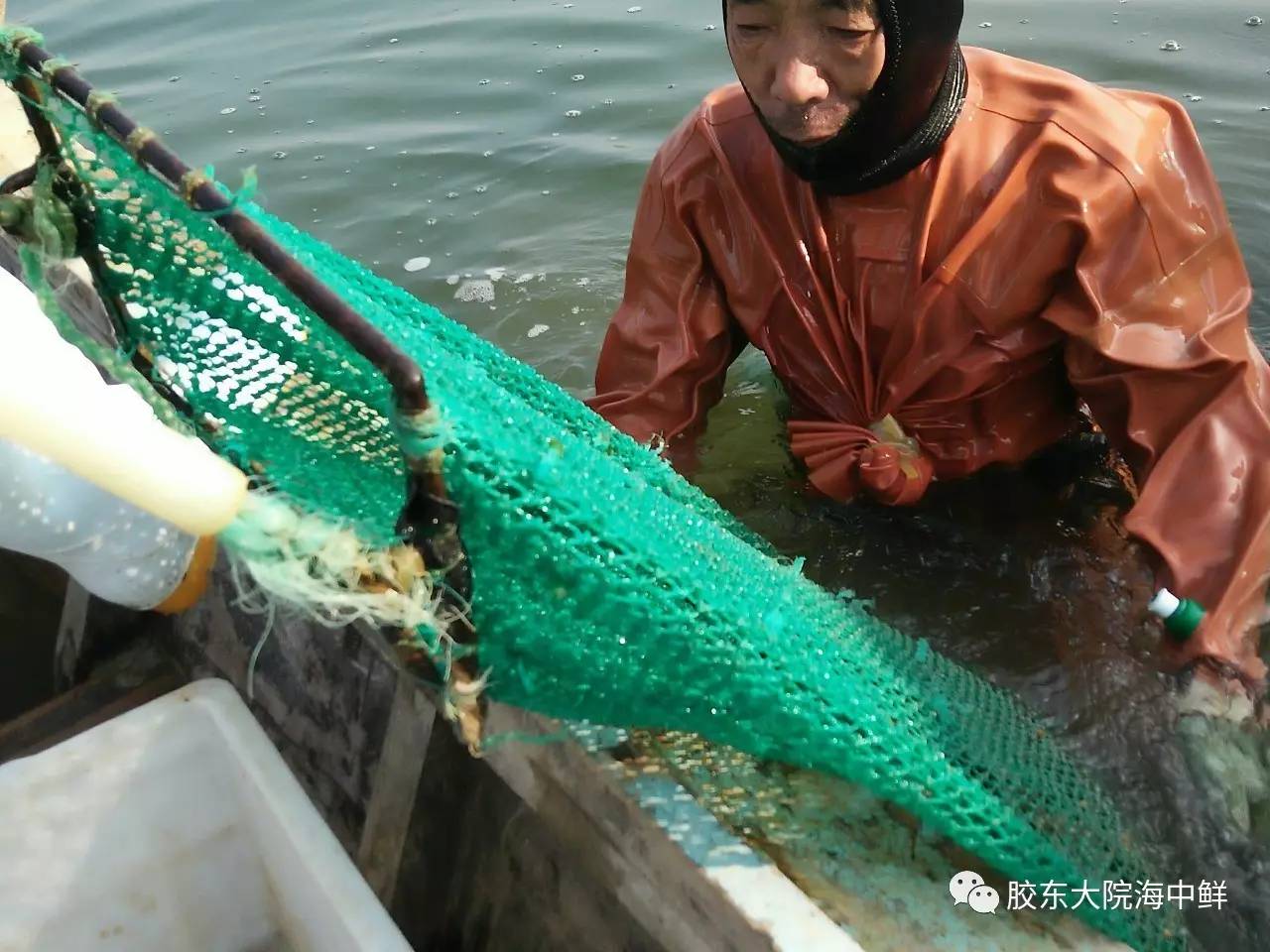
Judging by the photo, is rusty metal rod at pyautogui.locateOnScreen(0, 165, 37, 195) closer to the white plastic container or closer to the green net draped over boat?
the green net draped over boat

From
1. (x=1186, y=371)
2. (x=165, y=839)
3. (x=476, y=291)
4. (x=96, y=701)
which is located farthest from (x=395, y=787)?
(x=476, y=291)

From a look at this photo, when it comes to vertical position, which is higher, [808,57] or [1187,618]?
[808,57]

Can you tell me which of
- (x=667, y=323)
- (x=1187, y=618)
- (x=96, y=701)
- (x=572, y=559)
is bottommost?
(x=96, y=701)

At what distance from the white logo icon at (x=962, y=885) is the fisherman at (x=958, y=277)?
29.3 inches

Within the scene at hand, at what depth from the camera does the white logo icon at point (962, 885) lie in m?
1.34

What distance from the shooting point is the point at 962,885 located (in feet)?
4.45

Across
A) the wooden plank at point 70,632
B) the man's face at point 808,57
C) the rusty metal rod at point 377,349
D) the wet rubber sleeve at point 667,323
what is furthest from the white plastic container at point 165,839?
the man's face at point 808,57

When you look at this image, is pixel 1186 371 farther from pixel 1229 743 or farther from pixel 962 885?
pixel 962 885

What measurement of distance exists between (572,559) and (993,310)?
4.20 feet

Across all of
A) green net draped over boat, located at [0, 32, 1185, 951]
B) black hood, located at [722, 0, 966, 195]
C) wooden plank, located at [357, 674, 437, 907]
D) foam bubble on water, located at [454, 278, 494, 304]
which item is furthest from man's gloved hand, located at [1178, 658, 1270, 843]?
foam bubble on water, located at [454, 278, 494, 304]

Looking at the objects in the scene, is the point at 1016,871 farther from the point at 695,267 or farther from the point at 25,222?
the point at 25,222

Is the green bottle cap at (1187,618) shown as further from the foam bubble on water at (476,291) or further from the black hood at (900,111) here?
the foam bubble on water at (476,291)

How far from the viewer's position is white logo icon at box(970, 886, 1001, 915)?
1.33 metres

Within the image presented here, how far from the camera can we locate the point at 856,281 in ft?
Answer: 7.01
